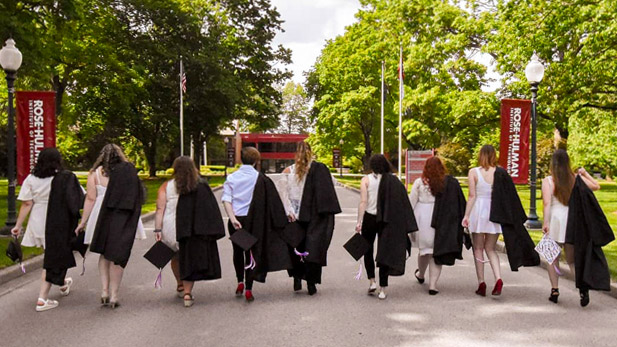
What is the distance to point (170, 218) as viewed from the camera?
256 inches

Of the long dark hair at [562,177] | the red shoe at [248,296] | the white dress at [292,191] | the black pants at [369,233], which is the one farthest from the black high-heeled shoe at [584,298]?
the red shoe at [248,296]

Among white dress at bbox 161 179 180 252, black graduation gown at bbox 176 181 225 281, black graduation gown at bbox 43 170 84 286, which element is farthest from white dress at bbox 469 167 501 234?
black graduation gown at bbox 43 170 84 286

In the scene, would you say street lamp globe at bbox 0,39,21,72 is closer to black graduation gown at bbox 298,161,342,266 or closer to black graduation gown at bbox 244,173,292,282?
black graduation gown at bbox 244,173,292,282

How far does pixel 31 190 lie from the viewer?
6.43 metres

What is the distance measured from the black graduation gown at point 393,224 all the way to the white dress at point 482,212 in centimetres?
75

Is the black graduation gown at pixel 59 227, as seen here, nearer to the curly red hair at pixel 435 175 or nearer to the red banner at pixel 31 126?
the curly red hair at pixel 435 175

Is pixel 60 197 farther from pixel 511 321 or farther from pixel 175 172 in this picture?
pixel 511 321

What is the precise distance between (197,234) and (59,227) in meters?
1.48

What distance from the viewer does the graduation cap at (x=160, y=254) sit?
6.30 meters

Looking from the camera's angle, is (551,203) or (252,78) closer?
(551,203)

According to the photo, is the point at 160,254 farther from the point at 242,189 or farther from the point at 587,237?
the point at 587,237

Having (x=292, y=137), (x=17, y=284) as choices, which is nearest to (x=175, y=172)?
(x=17, y=284)

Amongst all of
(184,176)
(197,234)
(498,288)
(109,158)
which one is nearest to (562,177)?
(498,288)

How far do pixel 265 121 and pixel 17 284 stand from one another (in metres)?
35.8
